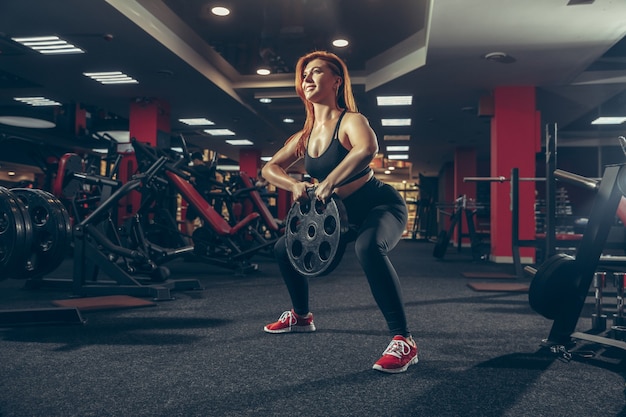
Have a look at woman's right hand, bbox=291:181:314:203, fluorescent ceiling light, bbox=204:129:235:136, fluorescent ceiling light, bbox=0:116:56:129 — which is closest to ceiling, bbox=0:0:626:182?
fluorescent ceiling light, bbox=0:116:56:129

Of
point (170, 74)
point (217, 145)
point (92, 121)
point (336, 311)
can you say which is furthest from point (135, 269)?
point (217, 145)

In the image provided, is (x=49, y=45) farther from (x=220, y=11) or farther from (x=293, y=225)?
(x=293, y=225)

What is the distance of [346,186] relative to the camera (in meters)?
1.83

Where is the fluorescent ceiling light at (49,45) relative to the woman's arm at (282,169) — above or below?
above

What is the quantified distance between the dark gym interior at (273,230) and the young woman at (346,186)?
0.11 meters

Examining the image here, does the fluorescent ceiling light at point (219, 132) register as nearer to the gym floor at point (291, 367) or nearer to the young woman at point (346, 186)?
the gym floor at point (291, 367)

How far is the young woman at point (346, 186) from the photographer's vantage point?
1652 millimetres

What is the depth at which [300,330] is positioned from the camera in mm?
2174

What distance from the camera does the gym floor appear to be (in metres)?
1.28

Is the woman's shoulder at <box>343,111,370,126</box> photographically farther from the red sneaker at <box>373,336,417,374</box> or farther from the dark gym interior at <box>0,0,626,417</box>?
the red sneaker at <box>373,336,417,374</box>

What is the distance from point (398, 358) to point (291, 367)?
1.17 feet

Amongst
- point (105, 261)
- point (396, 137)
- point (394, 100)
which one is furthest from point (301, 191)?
point (396, 137)

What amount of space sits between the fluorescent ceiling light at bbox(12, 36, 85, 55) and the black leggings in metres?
4.62

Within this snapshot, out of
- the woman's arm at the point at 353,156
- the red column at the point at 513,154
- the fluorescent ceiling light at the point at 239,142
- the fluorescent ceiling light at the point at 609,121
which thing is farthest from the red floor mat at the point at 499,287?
the fluorescent ceiling light at the point at 239,142
